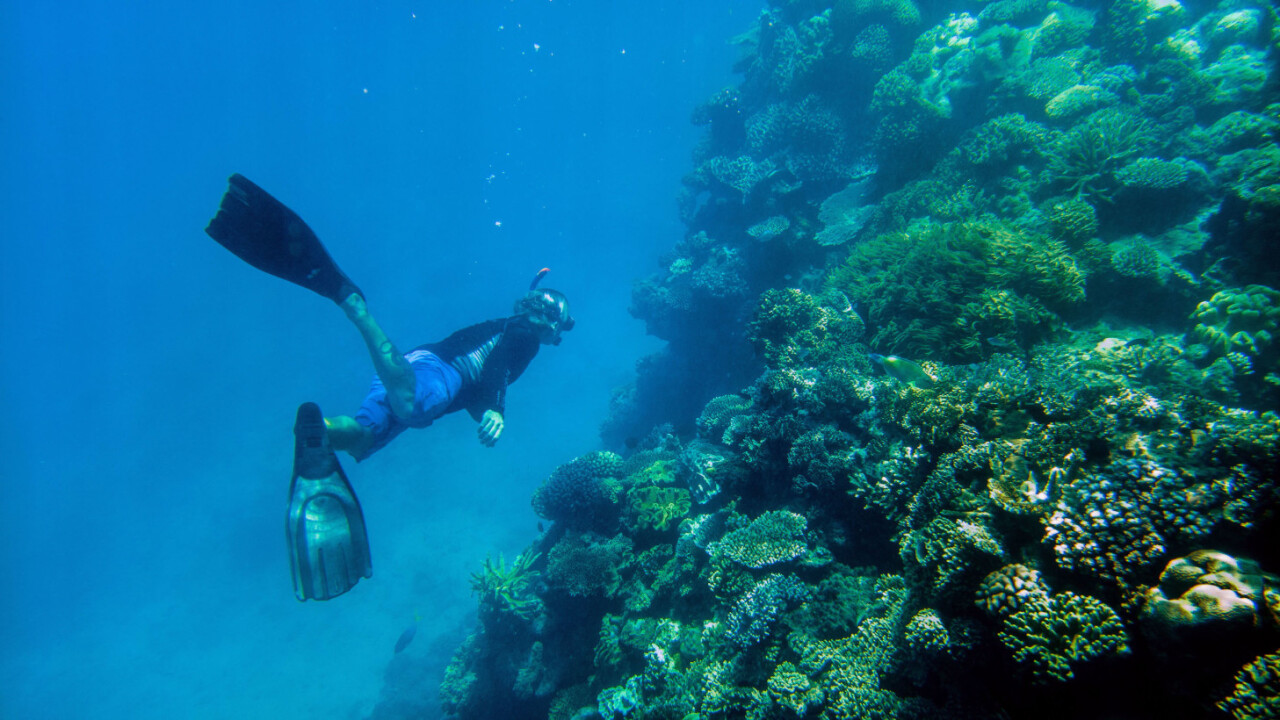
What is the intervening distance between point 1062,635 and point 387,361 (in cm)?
585

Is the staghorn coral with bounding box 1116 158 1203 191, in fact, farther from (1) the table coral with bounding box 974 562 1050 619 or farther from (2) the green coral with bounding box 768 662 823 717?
(2) the green coral with bounding box 768 662 823 717

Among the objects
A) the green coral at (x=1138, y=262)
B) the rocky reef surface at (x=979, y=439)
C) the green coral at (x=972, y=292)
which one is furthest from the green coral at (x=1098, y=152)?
the green coral at (x=972, y=292)

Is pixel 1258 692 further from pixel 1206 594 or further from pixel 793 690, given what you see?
pixel 793 690

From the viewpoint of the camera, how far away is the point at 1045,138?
7.60 meters

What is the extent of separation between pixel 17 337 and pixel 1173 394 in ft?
356

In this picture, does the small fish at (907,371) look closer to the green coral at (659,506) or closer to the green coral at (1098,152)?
the green coral at (659,506)

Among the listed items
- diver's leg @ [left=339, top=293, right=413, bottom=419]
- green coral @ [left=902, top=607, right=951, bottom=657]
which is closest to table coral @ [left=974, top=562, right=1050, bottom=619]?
green coral @ [left=902, top=607, right=951, bottom=657]

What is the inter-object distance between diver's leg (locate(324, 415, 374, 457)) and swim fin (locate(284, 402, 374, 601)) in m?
0.30

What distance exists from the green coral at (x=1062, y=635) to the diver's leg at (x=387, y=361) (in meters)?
5.63

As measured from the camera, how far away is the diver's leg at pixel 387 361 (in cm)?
513

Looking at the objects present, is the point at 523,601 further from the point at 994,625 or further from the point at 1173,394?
the point at 1173,394

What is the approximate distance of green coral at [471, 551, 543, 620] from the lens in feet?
27.6

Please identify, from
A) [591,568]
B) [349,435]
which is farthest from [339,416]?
[591,568]

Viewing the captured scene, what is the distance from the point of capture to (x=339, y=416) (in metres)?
4.37
